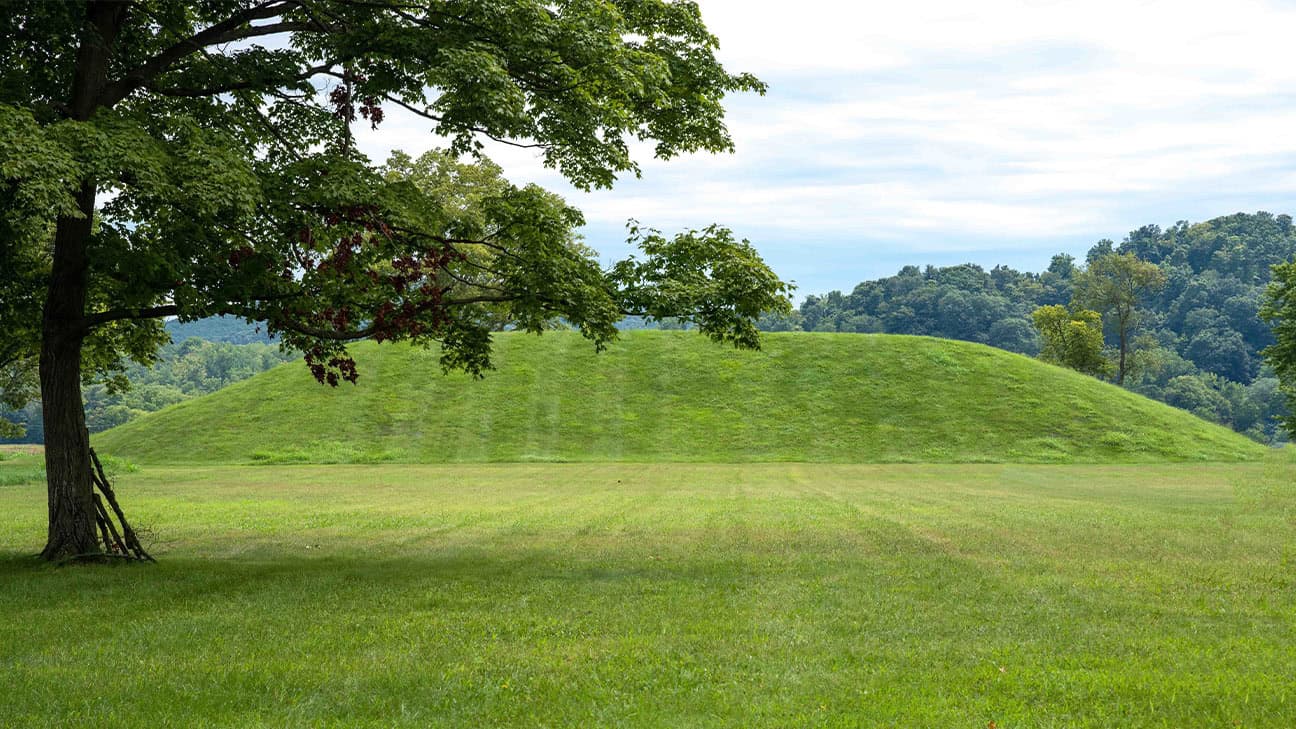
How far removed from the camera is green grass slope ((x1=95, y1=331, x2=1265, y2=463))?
64.2 metres

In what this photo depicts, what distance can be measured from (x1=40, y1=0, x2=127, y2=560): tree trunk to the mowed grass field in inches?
45.9

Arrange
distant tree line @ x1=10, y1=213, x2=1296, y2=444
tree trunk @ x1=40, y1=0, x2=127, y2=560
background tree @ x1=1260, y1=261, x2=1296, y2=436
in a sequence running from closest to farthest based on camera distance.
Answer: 1. tree trunk @ x1=40, y1=0, x2=127, y2=560
2. background tree @ x1=1260, y1=261, x2=1296, y2=436
3. distant tree line @ x1=10, y1=213, x2=1296, y2=444

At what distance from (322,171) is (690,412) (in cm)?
5674

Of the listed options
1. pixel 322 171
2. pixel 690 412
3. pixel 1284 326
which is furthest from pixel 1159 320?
pixel 322 171

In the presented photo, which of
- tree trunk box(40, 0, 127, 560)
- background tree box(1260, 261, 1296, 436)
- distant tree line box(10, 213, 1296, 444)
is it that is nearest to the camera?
tree trunk box(40, 0, 127, 560)

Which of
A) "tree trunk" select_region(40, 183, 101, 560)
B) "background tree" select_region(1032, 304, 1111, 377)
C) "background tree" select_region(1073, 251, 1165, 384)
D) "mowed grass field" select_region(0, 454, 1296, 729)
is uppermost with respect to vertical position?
"background tree" select_region(1073, 251, 1165, 384)

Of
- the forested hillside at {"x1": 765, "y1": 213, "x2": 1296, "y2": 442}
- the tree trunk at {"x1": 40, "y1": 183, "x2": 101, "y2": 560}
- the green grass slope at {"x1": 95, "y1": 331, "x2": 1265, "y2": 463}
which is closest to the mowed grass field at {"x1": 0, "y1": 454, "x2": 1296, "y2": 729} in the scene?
the tree trunk at {"x1": 40, "y1": 183, "x2": 101, "y2": 560}

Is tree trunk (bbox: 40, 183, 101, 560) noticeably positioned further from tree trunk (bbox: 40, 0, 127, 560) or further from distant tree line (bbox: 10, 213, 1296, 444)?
distant tree line (bbox: 10, 213, 1296, 444)

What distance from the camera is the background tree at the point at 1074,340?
355 ft

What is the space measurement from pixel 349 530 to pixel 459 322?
8.06 meters

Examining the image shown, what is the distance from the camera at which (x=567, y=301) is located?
61.2 ft

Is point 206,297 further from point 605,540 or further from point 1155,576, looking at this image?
point 1155,576

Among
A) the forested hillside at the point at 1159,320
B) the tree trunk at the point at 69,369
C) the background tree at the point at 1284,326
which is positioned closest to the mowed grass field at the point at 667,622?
the tree trunk at the point at 69,369

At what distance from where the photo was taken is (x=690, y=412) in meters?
73.5
